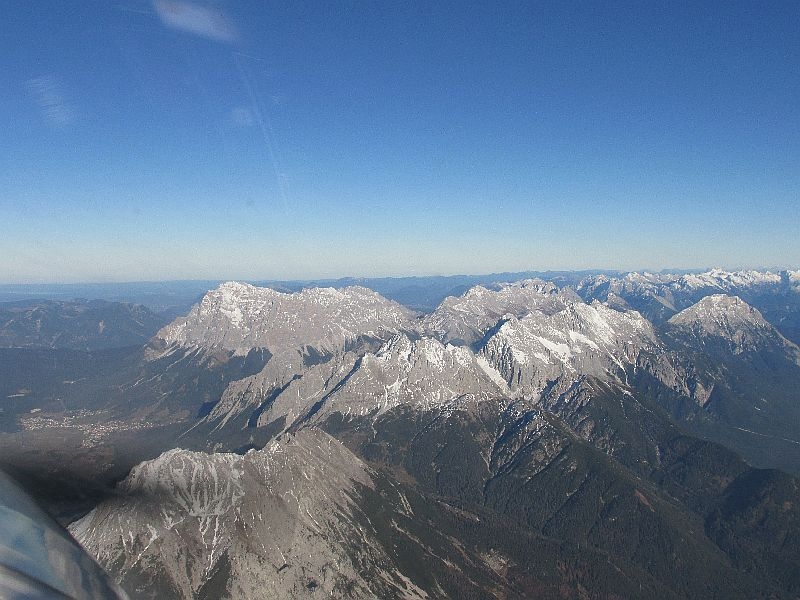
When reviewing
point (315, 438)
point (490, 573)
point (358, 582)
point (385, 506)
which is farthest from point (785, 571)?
point (315, 438)

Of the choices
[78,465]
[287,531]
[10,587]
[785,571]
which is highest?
[10,587]

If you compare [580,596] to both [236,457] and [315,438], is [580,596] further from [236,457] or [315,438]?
[236,457]

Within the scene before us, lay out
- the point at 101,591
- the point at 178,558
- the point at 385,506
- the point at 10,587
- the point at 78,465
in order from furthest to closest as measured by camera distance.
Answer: the point at 385,506 → the point at 178,558 → the point at 78,465 → the point at 101,591 → the point at 10,587

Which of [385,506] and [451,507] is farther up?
[385,506]

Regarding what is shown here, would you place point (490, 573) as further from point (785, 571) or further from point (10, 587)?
point (10, 587)

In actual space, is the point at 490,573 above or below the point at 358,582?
below

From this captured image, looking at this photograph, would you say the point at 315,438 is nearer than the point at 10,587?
No

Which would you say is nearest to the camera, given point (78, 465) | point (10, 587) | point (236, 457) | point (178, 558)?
point (10, 587)

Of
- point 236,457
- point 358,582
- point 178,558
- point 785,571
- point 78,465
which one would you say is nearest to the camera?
point 78,465

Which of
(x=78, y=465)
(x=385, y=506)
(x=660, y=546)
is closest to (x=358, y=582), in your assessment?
(x=385, y=506)
